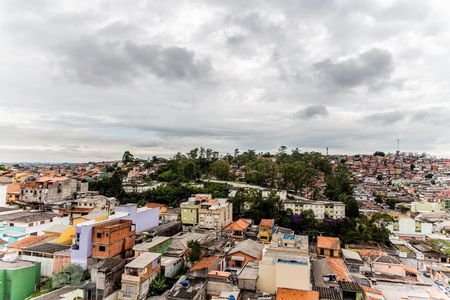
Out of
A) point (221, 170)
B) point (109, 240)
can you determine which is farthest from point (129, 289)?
point (221, 170)

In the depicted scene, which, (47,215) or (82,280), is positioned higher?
(47,215)

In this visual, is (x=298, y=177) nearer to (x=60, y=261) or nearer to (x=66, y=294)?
(x=60, y=261)

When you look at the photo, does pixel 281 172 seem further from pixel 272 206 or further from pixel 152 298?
pixel 152 298

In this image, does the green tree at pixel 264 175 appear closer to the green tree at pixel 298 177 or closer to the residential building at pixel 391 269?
the green tree at pixel 298 177

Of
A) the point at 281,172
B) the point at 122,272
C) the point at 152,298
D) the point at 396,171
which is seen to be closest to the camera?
the point at 152,298

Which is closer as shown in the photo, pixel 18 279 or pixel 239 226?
pixel 18 279

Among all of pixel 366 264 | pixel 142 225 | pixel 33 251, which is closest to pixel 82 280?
pixel 33 251
